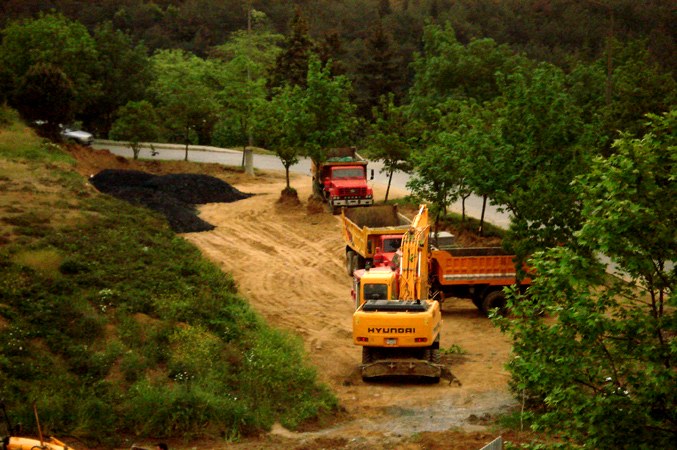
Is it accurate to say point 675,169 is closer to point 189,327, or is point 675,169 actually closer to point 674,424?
point 674,424

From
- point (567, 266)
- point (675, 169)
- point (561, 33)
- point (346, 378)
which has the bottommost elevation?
point (346, 378)

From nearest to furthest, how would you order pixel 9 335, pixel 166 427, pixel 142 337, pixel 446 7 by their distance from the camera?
pixel 166 427
pixel 9 335
pixel 142 337
pixel 446 7

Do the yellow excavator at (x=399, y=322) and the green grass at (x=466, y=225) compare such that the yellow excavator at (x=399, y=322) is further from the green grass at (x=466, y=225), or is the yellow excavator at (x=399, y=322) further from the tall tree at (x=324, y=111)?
the tall tree at (x=324, y=111)

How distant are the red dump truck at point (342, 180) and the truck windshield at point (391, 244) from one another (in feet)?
38.2

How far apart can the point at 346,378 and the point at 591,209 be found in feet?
42.2

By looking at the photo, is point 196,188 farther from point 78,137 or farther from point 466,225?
point 78,137

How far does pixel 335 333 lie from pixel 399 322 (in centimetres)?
581

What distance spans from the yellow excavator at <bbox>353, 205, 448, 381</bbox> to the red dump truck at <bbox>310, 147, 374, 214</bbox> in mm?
18125

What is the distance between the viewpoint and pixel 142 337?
2281 centimetres

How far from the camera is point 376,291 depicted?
25.4 m

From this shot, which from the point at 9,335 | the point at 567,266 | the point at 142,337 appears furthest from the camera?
the point at 142,337

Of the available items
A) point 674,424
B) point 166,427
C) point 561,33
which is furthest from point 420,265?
point 561,33

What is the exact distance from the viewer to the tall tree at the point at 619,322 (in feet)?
39.1

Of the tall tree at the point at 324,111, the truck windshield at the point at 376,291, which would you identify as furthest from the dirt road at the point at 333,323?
the tall tree at the point at 324,111
